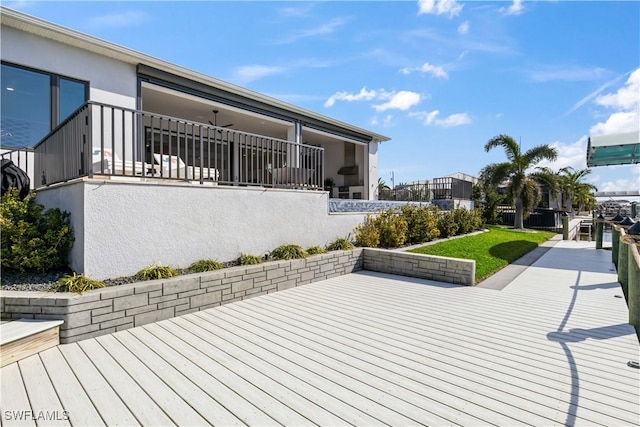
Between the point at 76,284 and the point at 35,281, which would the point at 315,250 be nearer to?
the point at 76,284

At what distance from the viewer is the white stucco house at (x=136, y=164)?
3900 mm

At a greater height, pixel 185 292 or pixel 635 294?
pixel 635 294

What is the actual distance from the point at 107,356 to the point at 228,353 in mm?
1103

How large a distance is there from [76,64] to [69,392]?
7043mm

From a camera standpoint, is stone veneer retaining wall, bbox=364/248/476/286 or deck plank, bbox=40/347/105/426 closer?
deck plank, bbox=40/347/105/426

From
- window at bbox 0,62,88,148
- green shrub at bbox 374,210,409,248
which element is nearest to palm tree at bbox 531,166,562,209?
green shrub at bbox 374,210,409,248

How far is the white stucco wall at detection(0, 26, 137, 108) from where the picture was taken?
19.0 ft

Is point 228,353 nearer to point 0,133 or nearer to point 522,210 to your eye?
point 0,133

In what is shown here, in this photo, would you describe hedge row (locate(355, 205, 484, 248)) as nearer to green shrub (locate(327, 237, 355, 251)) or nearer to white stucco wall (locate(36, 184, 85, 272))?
green shrub (locate(327, 237, 355, 251))

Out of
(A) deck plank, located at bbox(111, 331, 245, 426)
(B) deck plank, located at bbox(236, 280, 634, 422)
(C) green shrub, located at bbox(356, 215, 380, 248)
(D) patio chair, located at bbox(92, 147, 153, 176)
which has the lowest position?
(B) deck plank, located at bbox(236, 280, 634, 422)

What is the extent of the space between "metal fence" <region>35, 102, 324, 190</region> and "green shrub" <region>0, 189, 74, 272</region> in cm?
66

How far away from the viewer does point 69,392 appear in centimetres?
227

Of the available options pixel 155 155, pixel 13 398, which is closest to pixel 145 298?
A: pixel 13 398

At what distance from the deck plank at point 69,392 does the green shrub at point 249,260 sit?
2.59 meters
